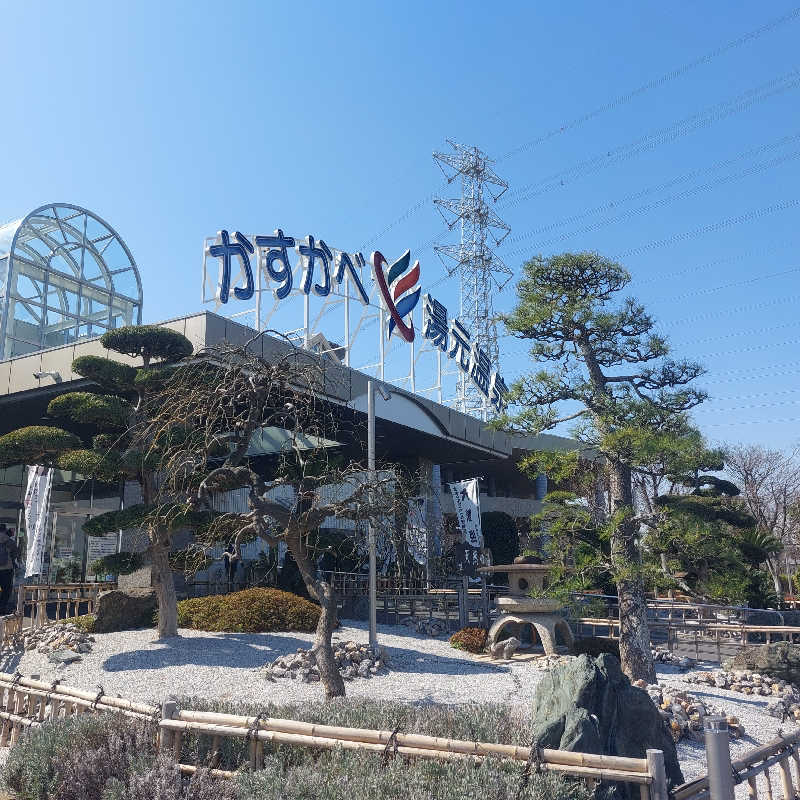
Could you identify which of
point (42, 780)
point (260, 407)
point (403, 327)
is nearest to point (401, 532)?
point (260, 407)

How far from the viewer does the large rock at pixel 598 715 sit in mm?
5391

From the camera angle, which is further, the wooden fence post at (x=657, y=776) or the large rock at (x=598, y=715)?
the large rock at (x=598, y=715)

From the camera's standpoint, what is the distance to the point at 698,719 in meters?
9.41

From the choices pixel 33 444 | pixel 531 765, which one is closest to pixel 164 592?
pixel 33 444

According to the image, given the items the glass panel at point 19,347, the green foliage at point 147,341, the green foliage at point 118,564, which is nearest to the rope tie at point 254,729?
the green foliage at point 118,564

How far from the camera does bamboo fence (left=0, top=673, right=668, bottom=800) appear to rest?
4465 mm

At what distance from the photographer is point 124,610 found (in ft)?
48.4

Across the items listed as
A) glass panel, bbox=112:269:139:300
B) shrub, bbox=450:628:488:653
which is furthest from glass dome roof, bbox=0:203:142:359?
shrub, bbox=450:628:488:653

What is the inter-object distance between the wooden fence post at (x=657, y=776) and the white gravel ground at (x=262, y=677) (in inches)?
185

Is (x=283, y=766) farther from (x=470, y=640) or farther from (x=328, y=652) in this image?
(x=470, y=640)

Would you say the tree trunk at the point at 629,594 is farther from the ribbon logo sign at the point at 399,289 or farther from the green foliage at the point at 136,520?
the ribbon logo sign at the point at 399,289

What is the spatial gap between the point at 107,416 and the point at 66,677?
4.55 metres

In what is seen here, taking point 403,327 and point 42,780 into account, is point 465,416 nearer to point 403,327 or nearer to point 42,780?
point 403,327

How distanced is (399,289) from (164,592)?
11229 millimetres
